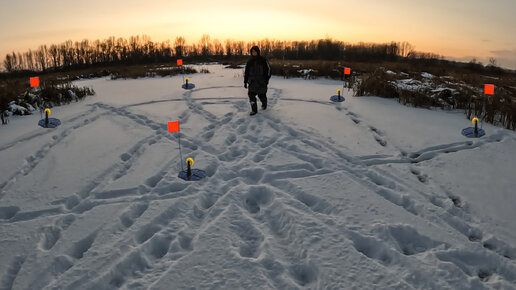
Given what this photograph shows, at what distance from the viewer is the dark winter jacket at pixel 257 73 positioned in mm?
7922

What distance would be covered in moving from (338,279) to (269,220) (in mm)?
1057

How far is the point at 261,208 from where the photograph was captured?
3625 mm

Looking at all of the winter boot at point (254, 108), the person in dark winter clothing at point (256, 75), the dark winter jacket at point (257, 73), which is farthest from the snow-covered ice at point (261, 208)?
the dark winter jacket at point (257, 73)

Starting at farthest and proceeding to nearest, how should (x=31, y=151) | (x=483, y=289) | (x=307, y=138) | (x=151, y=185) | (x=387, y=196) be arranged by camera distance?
(x=307, y=138) < (x=31, y=151) < (x=151, y=185) < (x=387, y=196) < (x=483, y=289)

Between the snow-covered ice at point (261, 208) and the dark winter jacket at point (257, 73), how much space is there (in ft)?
5.37

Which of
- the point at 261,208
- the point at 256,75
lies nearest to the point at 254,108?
the point at 256,75

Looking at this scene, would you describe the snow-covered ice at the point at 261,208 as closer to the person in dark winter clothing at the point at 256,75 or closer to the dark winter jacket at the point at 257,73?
the person in dark winter clothing at the point at 256,75

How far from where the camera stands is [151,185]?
424cm

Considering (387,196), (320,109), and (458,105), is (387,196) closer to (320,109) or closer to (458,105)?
(320,109)

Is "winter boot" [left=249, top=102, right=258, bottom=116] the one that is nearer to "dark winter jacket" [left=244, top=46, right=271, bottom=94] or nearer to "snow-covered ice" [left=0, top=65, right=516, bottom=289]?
"dark winter jacket" [left=244, top=46, right=271, bottom=94]

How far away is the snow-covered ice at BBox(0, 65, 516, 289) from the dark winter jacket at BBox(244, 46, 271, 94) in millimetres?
1638

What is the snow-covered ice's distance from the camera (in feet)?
8.59

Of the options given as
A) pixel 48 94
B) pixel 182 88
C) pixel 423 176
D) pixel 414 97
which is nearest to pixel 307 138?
pixel 423 176

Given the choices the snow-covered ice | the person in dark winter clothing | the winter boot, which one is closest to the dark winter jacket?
the person in dark winter clothing
